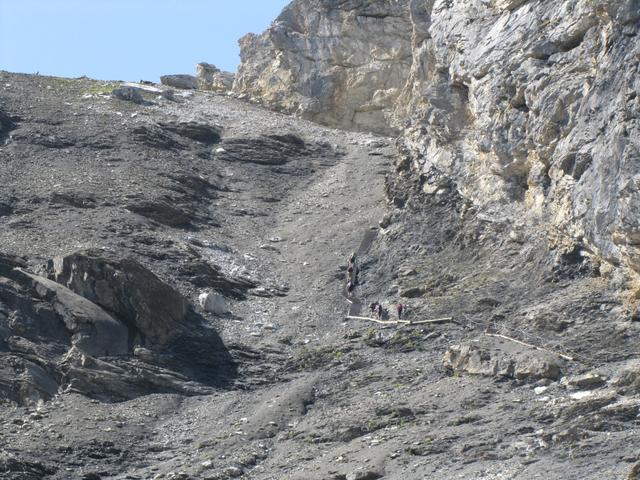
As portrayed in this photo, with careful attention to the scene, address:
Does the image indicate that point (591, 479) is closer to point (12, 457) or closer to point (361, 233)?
point (12, 457)

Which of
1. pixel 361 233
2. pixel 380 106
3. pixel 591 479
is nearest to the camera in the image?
pixel 591 479

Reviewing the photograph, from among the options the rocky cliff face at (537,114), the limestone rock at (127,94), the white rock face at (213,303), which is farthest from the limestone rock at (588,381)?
the limestone rock at (127,94)

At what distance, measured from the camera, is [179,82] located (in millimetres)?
74500

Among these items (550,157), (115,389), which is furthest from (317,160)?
(115,389)

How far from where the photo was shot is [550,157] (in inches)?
1527

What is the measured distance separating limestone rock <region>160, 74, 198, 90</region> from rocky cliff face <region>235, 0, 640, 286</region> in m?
19.8

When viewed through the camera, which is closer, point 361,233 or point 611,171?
point 611,171

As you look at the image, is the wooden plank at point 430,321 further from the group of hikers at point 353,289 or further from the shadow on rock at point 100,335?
the shadow on rock at point 100,335

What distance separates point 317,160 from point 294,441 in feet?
94.3

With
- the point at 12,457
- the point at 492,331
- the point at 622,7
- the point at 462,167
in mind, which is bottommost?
the point at 12,457

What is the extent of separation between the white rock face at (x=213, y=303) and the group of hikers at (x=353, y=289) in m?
3.94

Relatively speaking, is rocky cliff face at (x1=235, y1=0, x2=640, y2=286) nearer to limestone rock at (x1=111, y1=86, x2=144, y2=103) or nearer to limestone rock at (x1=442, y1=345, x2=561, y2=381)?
limestone rock at (x1=442, y1=345, x2=561, y2=381)

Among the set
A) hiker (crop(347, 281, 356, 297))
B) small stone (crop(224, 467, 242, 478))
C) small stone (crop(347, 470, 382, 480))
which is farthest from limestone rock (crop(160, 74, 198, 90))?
small stone (crop(347, 470, 382, 480))

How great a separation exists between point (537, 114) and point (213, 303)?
1128cm
